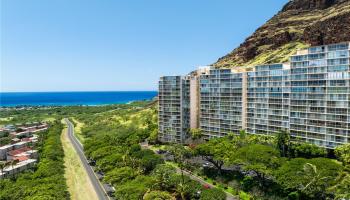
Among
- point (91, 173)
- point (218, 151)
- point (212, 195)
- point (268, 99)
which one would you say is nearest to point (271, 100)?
point (268, 99)

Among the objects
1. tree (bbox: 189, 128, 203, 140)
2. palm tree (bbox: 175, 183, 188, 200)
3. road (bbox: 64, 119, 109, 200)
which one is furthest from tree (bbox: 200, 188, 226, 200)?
tree (bbox: 189, 128, 203, 140)

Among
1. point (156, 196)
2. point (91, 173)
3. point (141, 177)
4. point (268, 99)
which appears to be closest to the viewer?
point (156, 196)

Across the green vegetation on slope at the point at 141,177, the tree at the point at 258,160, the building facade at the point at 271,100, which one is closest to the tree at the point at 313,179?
the tree at the point at 258,160

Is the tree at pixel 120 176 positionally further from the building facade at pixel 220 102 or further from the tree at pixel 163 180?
the building facade at pixel 220 102

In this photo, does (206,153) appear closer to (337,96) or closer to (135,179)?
(135,179)

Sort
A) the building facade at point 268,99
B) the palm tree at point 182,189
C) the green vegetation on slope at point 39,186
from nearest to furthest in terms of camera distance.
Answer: the green vegetation on slope at point 39,186, the palm tree at point 182,189, the building facade at point 268,99

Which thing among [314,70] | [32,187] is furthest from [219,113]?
[32,187]

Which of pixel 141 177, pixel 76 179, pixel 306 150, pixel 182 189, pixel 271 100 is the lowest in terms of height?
pixel 76 179

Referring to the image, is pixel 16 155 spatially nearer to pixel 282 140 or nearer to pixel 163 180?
pixel 163 180

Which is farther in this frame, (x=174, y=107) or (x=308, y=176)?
(x=174, y=107)
